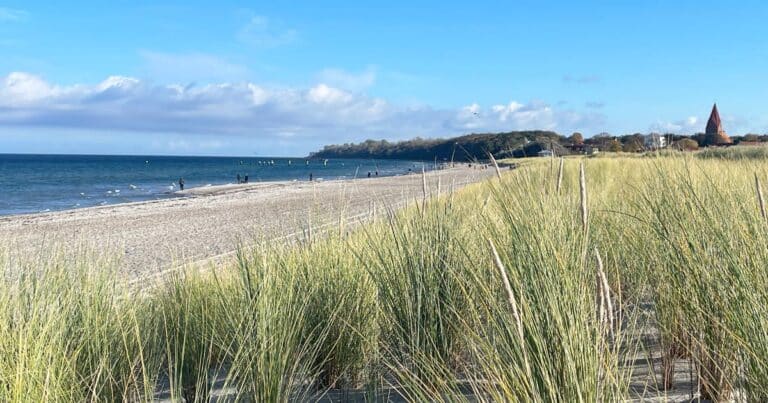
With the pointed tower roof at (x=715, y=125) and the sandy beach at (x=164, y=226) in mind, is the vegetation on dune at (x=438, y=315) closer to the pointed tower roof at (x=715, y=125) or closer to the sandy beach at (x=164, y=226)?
the sandy beach at (x=164, y=226)

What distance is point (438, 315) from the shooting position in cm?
277

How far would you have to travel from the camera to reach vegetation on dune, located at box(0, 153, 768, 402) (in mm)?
1920

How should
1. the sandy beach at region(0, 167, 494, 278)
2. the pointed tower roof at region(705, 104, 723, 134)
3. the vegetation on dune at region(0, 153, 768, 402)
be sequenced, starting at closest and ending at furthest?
the vegetation on dune at region(0, 153, 768, 402) → the sandy beach at region(0, 167, 494, 278) → the pointed tower roof at region(705, 104, 723, 134)

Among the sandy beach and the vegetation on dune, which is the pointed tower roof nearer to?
the sandy beach

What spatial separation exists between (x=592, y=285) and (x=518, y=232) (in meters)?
0.47

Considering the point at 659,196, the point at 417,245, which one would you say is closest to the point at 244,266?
the point at 417,245

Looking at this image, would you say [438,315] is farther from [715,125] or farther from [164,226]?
[715,125]

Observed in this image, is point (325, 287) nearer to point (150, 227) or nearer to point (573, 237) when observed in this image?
point (573, 237)

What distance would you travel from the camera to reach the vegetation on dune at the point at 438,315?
1.92 metres

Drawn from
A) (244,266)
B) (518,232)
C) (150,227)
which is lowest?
(150,227)

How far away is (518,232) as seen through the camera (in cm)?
241

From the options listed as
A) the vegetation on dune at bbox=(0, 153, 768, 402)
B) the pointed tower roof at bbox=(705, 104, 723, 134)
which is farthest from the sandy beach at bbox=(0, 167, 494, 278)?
the pointed tower roof at bbox=(705, 104, 723, 134)

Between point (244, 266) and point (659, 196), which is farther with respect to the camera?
point (659, 196)

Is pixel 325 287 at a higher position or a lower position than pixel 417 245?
lower
